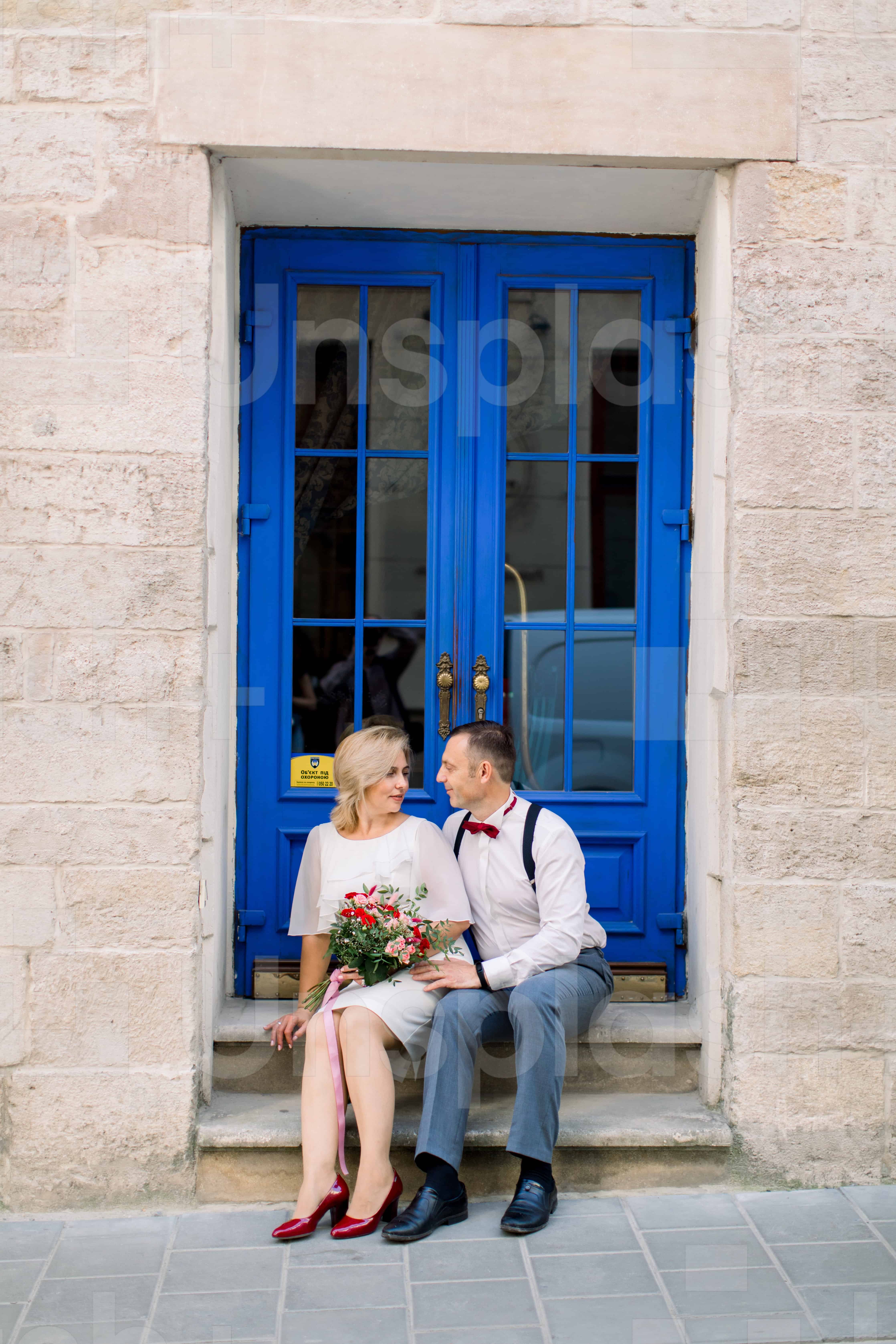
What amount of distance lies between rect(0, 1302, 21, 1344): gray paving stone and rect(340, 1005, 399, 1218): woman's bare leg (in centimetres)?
83

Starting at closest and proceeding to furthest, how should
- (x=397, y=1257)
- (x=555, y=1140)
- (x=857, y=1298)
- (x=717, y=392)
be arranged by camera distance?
(x=857, y=1298) → (x=397, y=1257) → (x=555, y=1140) → (x=717, y=392)

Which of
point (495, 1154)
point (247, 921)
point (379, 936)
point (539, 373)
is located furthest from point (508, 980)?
point (539, 373)

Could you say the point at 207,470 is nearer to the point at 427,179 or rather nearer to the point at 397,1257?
the point at 427,179

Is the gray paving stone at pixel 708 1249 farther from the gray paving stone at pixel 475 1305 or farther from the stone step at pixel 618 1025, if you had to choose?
the stone step at pixel 618 1025

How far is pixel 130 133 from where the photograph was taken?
10.5 feet

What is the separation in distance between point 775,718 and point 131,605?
6.33 feet

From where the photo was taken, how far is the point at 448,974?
3186 mm

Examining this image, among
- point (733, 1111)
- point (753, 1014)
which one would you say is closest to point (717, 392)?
point (753, 1014)

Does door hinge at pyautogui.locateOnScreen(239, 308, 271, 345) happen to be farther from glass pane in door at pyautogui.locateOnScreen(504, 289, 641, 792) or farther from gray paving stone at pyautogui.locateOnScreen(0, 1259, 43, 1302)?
gray paving stone at pyautogui.locateOnScreen(0, 1259, 43, 1302)

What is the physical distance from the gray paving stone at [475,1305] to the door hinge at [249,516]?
7.65 feet

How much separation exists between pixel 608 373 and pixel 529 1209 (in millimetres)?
2656

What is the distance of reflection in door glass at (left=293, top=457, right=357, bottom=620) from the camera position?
3.83m

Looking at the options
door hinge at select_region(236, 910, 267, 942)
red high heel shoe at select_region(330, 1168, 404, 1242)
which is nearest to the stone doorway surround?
door hinge at select_region(236, 910, 267, 942)

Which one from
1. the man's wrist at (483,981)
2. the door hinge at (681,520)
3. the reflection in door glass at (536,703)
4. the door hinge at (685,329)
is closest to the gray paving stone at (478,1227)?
the man's wrist at (483,981)
